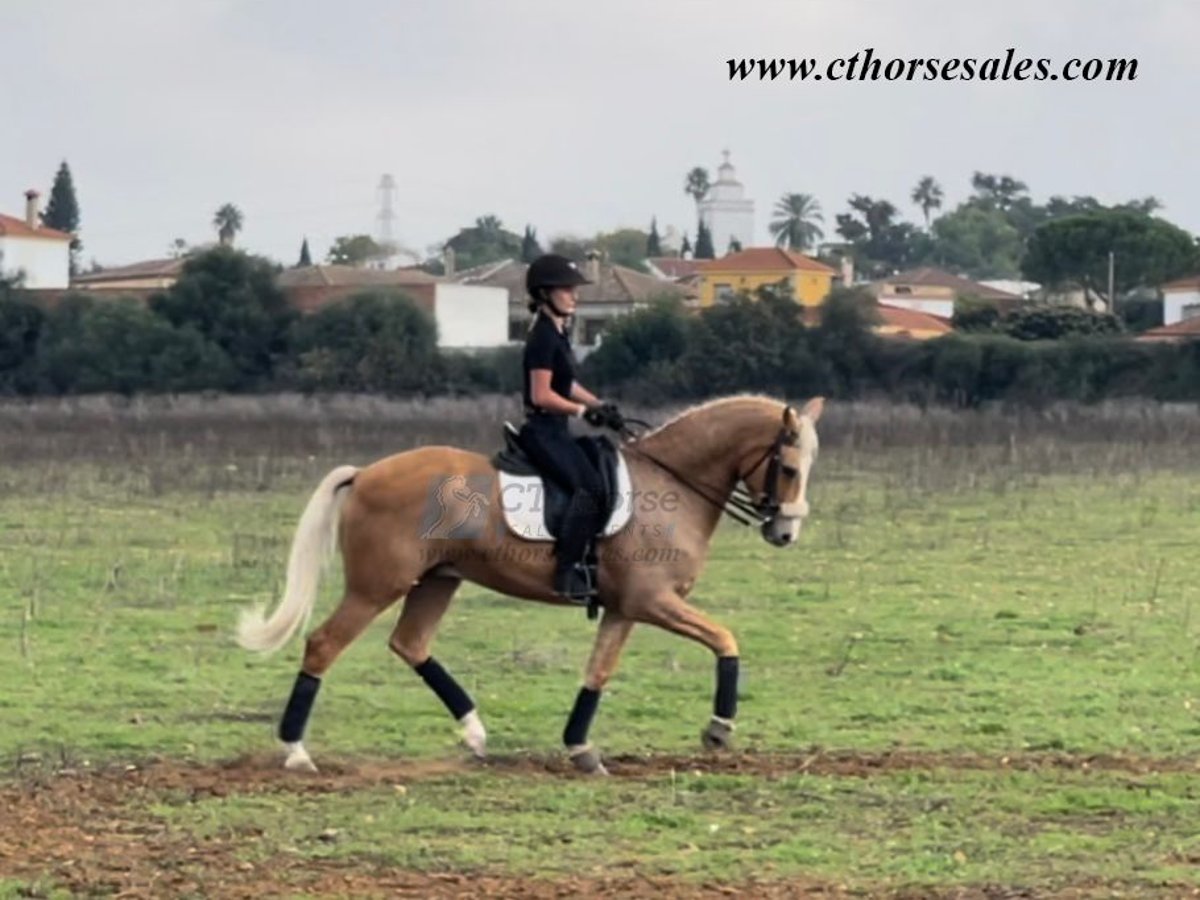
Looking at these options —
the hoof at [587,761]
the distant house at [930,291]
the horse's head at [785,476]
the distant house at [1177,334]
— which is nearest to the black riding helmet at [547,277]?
the horse's head at [785,476]

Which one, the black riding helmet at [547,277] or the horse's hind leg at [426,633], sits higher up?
the black riding helmet at [547,277]

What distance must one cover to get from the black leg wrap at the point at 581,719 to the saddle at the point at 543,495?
80 cm

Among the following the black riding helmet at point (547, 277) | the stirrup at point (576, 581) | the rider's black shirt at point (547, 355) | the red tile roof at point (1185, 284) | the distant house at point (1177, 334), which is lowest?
the distant house at point (1177, 334)

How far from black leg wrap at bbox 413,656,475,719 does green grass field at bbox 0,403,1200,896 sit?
228 millimetres

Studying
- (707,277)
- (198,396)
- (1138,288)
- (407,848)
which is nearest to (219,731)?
(407,848)

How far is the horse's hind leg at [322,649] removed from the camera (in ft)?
36.4

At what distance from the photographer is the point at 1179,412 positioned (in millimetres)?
49281

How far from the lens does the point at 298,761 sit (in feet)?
36.0

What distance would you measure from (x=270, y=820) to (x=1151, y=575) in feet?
40.7

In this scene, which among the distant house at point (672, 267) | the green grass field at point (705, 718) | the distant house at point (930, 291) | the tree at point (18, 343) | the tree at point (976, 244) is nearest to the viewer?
the green grass field at point (705, 718)

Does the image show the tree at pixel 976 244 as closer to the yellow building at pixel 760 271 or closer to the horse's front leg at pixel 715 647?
the yellow building at pixel 760 271

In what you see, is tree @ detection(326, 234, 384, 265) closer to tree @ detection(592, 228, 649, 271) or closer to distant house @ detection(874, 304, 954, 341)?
tree @ detection(592, 228, 649, 271)

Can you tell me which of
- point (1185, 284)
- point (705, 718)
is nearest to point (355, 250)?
point (1185, 284)

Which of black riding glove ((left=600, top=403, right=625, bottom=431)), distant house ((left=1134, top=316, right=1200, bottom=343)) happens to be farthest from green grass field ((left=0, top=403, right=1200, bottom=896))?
distant house ((left=1134, top=316, right=1200, bottom=343))
